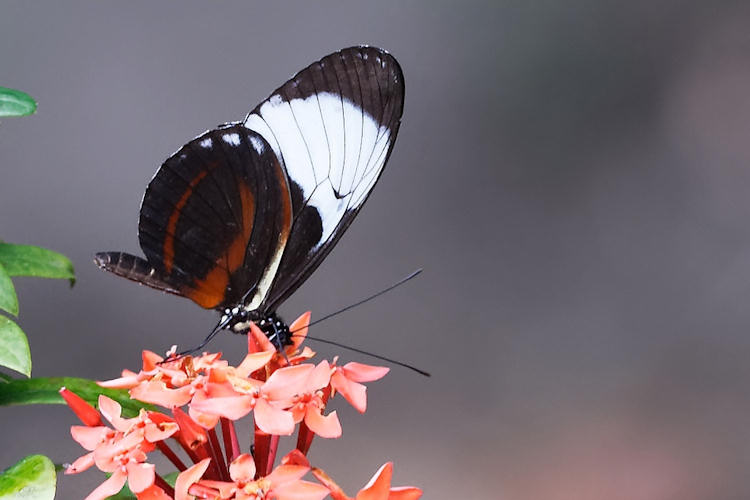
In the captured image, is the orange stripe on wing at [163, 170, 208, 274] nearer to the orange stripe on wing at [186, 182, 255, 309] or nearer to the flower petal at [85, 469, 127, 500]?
the orange stripe on wing at [186, 182, 255, 309]

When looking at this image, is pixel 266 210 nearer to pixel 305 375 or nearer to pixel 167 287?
pixel 167 287

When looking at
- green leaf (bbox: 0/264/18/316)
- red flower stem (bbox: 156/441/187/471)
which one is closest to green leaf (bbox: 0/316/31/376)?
green leaf (bbox: 0/264/18/316)

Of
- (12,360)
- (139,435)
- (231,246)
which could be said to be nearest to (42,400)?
(12,360)

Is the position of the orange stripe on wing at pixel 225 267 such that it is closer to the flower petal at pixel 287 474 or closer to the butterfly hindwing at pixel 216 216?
the butterfly hindwing at pixel 216 216

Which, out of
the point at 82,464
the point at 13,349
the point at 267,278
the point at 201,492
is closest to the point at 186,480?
the point at 201,492

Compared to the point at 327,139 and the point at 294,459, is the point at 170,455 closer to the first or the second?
the point at 294,459

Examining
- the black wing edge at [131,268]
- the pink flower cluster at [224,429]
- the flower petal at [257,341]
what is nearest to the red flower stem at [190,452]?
the pink flower cluster at [224,429]
